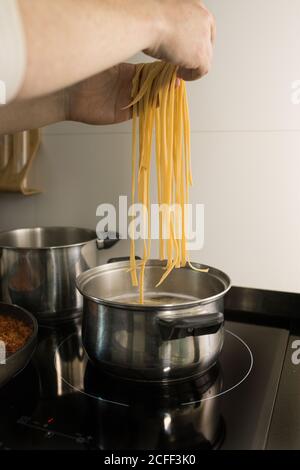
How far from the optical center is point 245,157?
3.15 feet

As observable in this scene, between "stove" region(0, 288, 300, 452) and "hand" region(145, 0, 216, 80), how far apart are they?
51 centimetres

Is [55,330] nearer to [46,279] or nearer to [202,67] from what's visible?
[46,279]

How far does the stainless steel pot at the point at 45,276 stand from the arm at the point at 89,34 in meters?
0.51

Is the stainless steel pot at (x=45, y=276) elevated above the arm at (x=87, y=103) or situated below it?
below

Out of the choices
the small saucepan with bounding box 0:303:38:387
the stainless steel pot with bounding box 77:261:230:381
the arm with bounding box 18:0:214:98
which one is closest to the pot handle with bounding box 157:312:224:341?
the stainless steel pot with bounding box 77:261:230:381

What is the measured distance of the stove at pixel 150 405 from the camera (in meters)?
0.57

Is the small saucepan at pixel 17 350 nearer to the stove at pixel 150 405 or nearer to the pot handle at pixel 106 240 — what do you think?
the stove at pixel 150 405

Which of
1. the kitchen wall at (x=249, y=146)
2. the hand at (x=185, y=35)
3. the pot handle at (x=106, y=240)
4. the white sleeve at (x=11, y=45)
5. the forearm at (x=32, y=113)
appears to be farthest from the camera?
the pot handle at (x=106, y=240)

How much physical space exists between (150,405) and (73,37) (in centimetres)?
52

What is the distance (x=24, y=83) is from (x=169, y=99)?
13.5 inches

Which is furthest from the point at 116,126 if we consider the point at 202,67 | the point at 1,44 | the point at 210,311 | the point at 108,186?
the point at 1,44

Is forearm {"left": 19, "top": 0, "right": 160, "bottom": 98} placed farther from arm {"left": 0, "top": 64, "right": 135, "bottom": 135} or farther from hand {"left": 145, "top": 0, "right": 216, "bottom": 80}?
arm {"left": 0, "top": 64, "right": 135, "bottom": 135}

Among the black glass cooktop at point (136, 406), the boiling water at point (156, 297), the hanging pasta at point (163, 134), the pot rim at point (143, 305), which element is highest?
the hanging pasta at point (163, 134)

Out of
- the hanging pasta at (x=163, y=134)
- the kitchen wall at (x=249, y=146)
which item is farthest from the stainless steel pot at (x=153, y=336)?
the kitchen wall at (x=249, y=146)
